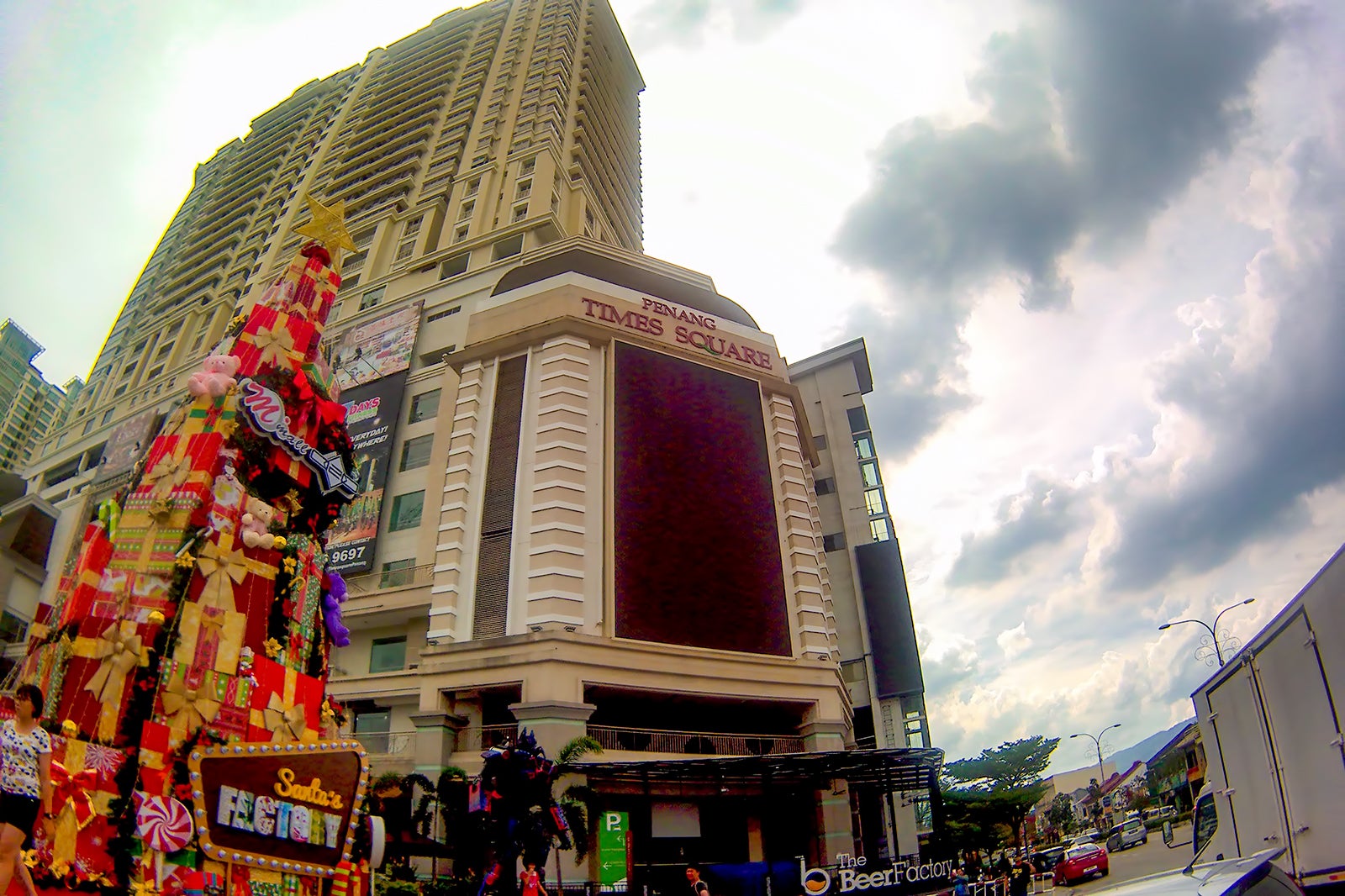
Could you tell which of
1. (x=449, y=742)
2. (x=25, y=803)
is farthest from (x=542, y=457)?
(x=25, y=803)

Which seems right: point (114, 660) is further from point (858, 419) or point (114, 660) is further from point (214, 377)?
point (858, 419)

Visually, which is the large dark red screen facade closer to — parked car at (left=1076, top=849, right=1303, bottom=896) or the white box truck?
the white box truck

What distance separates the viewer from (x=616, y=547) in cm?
2973

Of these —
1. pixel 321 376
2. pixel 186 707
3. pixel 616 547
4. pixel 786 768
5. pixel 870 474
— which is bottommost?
pixel 786 768

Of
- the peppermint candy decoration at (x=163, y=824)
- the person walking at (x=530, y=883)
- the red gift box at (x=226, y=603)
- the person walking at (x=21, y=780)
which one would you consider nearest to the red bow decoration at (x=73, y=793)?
the peppermint candy decoration at (x=163, y=824)

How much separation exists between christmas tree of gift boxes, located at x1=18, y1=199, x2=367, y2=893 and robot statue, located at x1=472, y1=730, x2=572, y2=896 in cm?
406

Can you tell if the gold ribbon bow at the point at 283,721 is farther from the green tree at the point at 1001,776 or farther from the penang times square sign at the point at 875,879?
the green tree at the point at 1001,776

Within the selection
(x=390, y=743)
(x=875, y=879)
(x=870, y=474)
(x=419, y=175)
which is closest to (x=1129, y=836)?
(x=870, y=474)

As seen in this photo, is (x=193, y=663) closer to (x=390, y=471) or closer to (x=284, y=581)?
(x=284, y=581)

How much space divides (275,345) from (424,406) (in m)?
34.1

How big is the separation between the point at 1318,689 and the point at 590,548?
23.0 meters

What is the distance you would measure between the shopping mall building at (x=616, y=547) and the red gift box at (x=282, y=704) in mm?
14212

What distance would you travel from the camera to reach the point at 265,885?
9.77 metres

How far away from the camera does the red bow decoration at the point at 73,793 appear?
854cm
